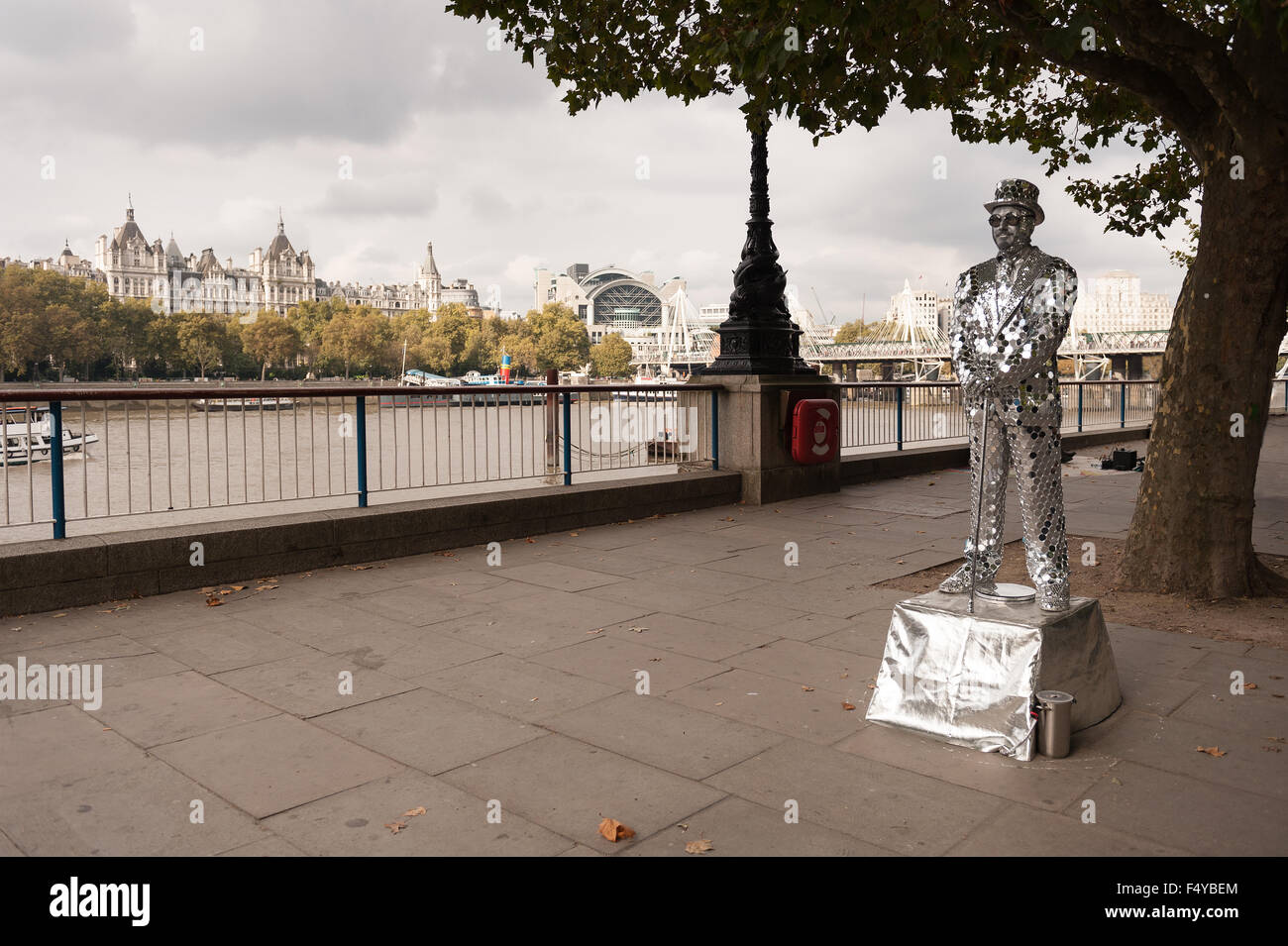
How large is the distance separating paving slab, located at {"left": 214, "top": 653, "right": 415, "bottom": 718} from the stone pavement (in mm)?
21

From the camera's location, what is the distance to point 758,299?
1266 cm

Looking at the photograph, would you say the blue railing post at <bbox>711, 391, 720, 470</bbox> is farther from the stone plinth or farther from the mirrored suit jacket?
the mirrored suit jacket

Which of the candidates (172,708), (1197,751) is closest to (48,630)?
(172,708)

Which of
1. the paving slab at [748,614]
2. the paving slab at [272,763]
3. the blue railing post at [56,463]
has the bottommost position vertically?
the paving slab at [272,763]

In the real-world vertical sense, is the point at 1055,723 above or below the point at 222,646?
above

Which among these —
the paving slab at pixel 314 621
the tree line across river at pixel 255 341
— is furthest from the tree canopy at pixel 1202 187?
the tree line across river at pixel 255 341

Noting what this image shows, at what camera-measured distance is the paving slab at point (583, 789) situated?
363 cm

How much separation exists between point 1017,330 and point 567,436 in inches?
262

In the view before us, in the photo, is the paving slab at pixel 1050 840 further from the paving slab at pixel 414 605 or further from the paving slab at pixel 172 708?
the paving slab at pixel 414 605

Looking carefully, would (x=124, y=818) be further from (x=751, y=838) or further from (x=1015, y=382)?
(x=1015, y=382)

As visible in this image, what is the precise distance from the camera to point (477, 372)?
501 feet

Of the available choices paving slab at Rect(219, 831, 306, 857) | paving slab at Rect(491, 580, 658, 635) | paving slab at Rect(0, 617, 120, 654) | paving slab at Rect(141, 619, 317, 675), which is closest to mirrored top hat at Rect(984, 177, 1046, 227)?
paving slab at Rect(491, 580, 658, 635)

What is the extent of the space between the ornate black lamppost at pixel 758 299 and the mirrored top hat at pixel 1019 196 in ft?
25.5

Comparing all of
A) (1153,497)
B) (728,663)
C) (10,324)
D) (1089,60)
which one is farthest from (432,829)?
(10,324)
